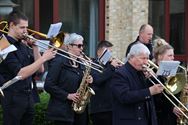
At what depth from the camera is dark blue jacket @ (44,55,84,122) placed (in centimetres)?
748

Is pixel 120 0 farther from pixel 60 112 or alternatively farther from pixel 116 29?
pixel 60 112

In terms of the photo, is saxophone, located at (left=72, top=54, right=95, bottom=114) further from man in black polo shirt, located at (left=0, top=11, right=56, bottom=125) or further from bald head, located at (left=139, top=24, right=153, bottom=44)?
bald head, located at (left=139, top=24, right=153, bottom=44)

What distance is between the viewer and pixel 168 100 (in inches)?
287

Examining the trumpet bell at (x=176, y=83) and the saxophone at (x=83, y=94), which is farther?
the saxophone at (x=83, y=94)

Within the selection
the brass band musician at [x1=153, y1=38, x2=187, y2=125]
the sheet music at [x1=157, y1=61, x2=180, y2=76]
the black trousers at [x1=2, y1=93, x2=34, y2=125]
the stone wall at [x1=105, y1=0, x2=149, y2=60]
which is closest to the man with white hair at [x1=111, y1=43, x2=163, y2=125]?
the sheet music at [x1=157, y1=61, x2=180, y2=76]

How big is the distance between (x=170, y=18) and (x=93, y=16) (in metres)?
1.68

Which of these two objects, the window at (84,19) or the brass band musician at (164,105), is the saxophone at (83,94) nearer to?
the brass band musician at (164,105)

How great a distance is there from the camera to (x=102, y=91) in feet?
27.3

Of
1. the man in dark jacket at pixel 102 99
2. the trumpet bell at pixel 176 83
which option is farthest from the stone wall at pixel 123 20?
the trumpet bell at pixel 176 83

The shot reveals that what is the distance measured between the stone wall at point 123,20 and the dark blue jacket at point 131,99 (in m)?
5.79

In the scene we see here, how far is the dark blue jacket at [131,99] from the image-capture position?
256 inches

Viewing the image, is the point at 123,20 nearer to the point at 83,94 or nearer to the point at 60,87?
the point at 83,94

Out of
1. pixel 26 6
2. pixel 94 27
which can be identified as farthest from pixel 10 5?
pixel 94 27

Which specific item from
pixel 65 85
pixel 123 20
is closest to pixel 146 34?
pixel 65 85
